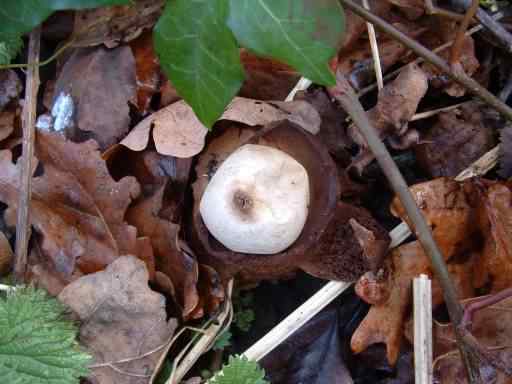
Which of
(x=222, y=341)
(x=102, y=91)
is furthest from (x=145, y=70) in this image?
(x=222, y=341)

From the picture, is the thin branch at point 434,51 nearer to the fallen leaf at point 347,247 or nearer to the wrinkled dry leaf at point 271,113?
the wrinkled dry leaf at point 271,113

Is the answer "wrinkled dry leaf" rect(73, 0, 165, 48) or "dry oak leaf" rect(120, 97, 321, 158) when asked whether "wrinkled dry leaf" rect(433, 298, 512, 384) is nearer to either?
"dry oak leaf" rect(120, 97, 321, 158)

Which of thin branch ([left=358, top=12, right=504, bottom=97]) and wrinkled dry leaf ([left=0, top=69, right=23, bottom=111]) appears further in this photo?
wrinkled dry leaf ([left=0, top=69, right=23, bottom=111])

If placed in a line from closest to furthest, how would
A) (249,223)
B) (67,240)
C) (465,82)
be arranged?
(249,223) < (465,82) < (67,240)

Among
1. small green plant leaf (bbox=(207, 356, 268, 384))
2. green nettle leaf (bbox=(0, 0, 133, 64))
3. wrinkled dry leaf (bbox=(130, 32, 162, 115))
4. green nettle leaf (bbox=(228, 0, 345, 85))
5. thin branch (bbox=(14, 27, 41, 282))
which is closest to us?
green nettle leaf (bbox=(228, 0, 345, 85))

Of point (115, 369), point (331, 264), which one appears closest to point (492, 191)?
point (331, 264)

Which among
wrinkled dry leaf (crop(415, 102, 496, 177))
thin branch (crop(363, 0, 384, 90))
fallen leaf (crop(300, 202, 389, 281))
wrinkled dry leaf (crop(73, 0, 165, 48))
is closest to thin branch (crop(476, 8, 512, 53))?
wrinkled dry leaf (crop(415, 102, 496, 177))

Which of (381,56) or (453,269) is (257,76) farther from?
(453,269)
